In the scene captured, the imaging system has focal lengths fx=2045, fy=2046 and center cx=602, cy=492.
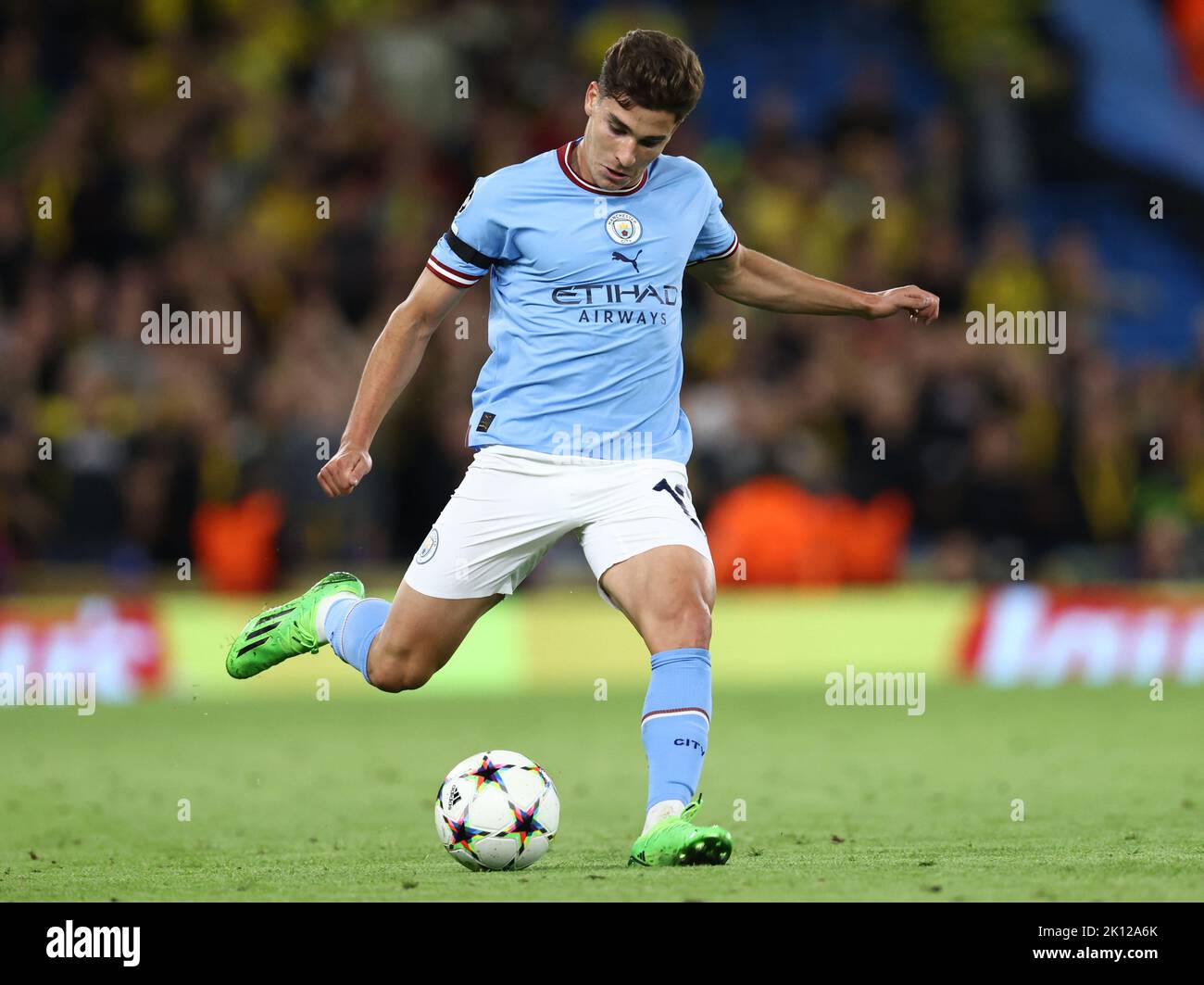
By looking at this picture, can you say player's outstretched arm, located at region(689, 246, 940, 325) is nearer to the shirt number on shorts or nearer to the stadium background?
the shirt number on shorts

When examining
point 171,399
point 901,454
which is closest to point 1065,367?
point 901,454

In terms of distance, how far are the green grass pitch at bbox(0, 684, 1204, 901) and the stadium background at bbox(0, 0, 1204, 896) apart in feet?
1.42

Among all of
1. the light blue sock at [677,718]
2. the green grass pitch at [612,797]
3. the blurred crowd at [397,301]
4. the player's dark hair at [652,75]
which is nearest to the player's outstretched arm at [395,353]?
the player's dark hair at [652,75]

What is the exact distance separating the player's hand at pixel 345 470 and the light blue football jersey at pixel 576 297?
0.45 m

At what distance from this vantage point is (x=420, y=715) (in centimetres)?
1288

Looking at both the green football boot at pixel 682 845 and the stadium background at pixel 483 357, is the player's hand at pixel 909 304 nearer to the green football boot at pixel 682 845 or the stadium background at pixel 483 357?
the green football boot at pixel 682 845

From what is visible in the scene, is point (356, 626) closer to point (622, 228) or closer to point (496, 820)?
point (496, 820)

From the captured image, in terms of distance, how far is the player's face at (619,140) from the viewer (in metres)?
6.38

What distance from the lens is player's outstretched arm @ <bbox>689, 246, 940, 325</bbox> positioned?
23.6 ft

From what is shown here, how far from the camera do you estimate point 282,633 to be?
7.68 metres


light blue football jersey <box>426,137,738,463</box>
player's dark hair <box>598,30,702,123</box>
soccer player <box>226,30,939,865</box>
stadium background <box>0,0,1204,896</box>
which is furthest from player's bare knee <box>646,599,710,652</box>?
stadium background <box>0,0,1204,896</box>

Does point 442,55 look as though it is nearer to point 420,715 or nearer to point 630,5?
point 630,5
